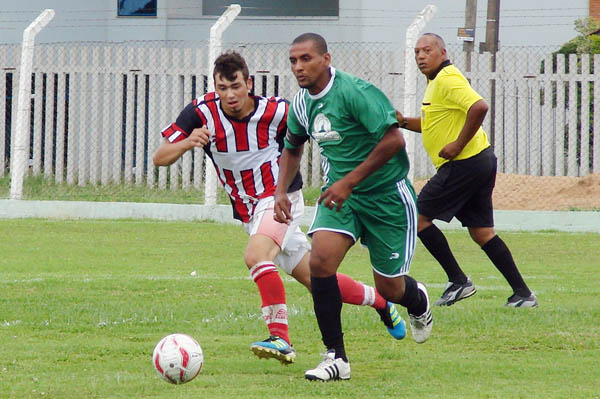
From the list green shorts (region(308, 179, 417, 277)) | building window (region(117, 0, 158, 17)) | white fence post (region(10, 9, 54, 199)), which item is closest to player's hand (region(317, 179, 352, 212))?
green shorts (region(308, 179, 417, 277))

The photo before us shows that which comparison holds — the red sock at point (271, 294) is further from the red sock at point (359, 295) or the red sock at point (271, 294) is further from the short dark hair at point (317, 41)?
the short dark hair at point (317, 41)

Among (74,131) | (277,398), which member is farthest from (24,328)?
(74,131)

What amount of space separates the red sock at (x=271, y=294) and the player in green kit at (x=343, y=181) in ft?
1.12

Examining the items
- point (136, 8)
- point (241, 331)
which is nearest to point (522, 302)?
point (241, 331)

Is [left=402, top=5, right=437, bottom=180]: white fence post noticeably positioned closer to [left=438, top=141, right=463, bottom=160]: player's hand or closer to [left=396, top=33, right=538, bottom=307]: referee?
[left=396, top=33, right=538, bottom=307]: referee

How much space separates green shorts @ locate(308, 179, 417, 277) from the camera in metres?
6.14

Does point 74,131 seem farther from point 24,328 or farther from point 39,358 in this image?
point 39,358

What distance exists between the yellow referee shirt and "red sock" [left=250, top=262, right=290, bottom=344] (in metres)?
2.45

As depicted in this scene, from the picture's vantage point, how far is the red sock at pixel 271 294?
6420 mm

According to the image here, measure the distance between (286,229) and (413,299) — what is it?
0.86 meters

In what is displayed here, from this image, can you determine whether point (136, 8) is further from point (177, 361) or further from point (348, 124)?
point (177, 361)

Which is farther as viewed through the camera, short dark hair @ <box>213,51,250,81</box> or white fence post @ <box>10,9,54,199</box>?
white fence post @ <box>10,9,54,199</box>

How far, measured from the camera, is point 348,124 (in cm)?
603

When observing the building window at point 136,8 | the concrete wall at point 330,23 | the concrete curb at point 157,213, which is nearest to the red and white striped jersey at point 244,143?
the concrete curb at point 157,213
